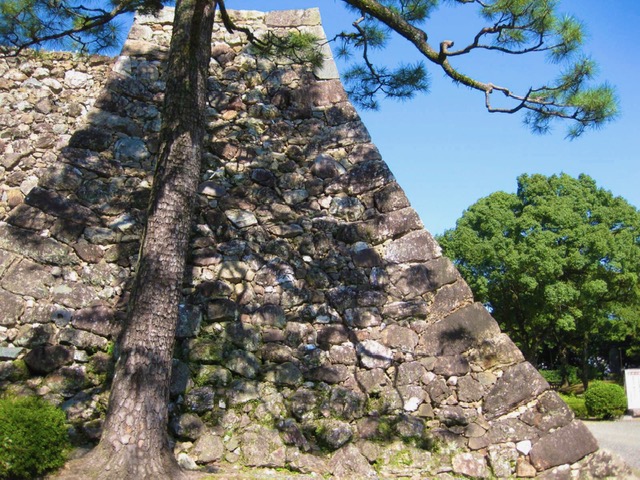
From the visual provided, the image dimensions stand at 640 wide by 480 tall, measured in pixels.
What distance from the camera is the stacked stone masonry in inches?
166

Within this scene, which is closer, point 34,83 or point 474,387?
point 474,387

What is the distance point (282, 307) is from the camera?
484cm

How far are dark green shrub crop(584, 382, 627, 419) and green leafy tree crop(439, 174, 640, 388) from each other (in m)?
6.62

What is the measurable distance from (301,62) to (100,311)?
3.36 metres

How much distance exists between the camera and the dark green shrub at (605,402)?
12.9 metres

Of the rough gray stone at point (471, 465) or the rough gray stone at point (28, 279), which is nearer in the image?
the rough gray stone at point (471, 465)

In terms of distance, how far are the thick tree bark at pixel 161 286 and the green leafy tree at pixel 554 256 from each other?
A: 1761 centimetres

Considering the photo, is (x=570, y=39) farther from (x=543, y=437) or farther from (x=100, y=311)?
(x=100, y=311)

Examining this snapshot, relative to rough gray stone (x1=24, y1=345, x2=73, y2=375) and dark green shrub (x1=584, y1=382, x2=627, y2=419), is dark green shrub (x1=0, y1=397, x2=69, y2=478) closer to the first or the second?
rough gray stone (x1=24, y1=345, x2=73, y2=375)

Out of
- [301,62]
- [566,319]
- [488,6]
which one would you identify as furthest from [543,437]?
[566,319]

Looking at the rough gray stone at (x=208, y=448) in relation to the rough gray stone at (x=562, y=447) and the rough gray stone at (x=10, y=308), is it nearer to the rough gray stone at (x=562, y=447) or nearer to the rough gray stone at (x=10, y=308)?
the rough gray stone at (x=10, y=308)

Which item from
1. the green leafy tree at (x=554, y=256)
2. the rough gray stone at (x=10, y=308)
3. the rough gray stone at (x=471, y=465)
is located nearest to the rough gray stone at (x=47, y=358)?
the rough gray stone at (x=10, y=308)

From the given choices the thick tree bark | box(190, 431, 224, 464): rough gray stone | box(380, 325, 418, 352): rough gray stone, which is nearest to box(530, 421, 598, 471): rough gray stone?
box(380, 325, 418, 352): rough gray stone

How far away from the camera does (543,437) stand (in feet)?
14.3
